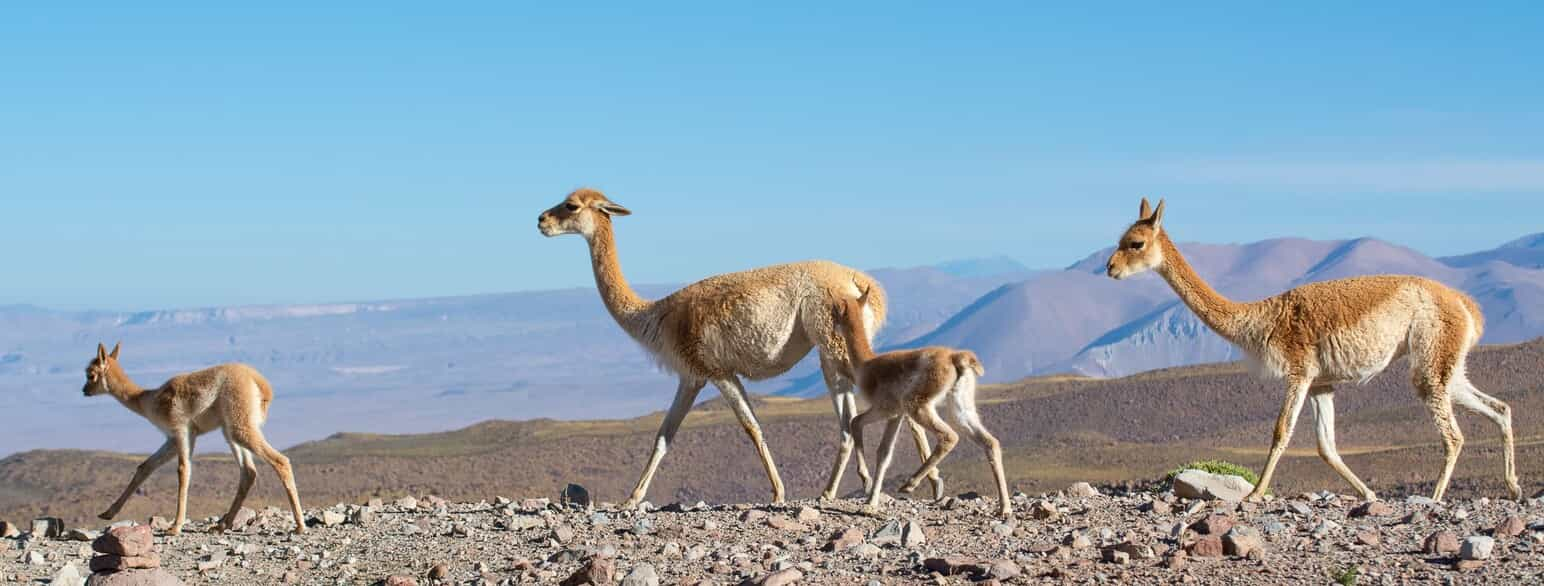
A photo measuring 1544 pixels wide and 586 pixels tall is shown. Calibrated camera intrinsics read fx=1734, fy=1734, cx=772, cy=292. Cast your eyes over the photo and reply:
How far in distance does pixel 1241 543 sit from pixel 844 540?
2881 mm

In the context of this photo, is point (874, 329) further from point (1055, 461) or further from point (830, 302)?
point (1055, 461)

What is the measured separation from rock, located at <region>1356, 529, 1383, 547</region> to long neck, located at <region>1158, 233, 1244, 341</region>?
4.06m

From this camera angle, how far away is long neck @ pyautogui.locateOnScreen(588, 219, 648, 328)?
17.8 metres

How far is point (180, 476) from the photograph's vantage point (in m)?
16.7

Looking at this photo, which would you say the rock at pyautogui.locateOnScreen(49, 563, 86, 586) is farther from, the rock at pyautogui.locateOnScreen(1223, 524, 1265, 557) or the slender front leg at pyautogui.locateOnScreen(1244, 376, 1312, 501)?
the slender front leg at pyautogui.locateOnScreen(1244, 376, 1312, 501)

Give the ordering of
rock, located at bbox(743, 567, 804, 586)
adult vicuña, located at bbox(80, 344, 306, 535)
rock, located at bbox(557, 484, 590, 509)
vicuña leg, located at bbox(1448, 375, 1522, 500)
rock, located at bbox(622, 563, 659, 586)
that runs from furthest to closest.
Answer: rock, located at bbox(557, 484, 590, 509)
adult vicuña, located at bbox(80, 344, 306, 535)
vicuña leg, located at bbox(1448, 375, 1522, 500)
rock, located at bbox(622, 563, 659, 586)
rock, located at bbox(743, 567, 804, 586)

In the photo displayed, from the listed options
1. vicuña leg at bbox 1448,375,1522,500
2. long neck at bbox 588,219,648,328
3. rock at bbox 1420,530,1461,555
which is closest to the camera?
rock at bbox 1420,530,1461,555

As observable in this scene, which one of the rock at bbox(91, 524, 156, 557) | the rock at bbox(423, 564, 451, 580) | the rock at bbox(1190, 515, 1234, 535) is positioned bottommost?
the rock at bbox(423, 564, 451, 580)

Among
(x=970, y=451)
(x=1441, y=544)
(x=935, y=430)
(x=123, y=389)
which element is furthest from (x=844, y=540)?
(x=970, y=451)

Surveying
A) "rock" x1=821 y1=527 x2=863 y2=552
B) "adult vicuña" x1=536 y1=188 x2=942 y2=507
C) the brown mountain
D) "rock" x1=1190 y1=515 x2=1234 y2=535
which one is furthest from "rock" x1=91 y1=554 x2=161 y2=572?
the brown mountain

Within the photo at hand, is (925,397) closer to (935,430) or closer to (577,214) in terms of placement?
(935,430)

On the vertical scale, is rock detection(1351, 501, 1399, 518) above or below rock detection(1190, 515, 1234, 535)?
below

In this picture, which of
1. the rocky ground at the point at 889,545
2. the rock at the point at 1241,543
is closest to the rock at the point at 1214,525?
the rocky ground at the point at 889,545

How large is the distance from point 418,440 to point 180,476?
2968 inches
